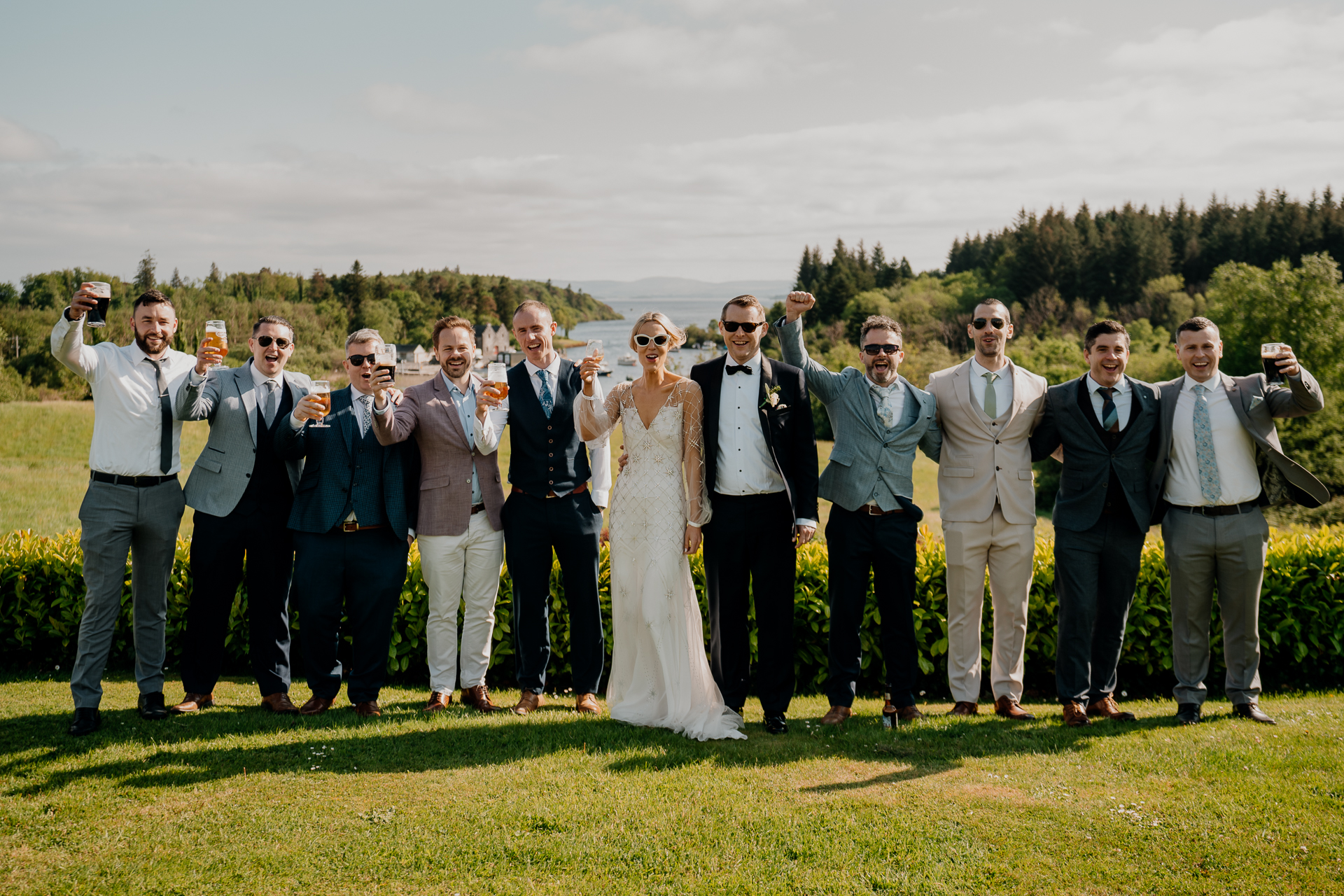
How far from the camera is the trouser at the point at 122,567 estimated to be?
5.76 m

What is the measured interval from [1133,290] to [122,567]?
272 ft

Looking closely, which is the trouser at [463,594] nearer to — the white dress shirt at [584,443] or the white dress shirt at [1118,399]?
the white dress shirt at [584,443]

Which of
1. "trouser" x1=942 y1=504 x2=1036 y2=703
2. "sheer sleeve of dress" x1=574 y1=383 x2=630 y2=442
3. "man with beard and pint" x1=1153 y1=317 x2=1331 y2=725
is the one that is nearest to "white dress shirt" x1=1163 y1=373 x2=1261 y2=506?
"man with beard and pint" x1=1153 y1=317 x2=1331 y2=725

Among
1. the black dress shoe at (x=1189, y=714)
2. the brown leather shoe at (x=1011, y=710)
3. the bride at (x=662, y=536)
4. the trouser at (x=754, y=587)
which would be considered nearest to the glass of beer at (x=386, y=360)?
the bride at (x=662, y=536)

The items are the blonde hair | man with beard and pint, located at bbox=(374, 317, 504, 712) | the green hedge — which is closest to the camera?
the blonde hair

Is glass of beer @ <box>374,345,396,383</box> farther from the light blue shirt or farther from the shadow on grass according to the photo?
the shadow on grass

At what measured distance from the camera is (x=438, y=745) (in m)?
5.48

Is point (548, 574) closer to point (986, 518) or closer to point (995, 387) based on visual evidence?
point (986, 518)

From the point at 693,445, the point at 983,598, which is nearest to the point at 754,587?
the point at 693,445

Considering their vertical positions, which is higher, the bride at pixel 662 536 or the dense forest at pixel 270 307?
the dense forest at pixel 270 307

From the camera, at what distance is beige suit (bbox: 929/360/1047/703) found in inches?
245

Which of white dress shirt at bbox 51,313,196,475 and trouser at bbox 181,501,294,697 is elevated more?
white dress shirt at bbox 51,313,196,475

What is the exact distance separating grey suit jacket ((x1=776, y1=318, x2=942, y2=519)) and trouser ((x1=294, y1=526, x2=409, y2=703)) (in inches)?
123

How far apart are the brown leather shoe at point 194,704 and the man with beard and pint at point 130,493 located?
9cm
